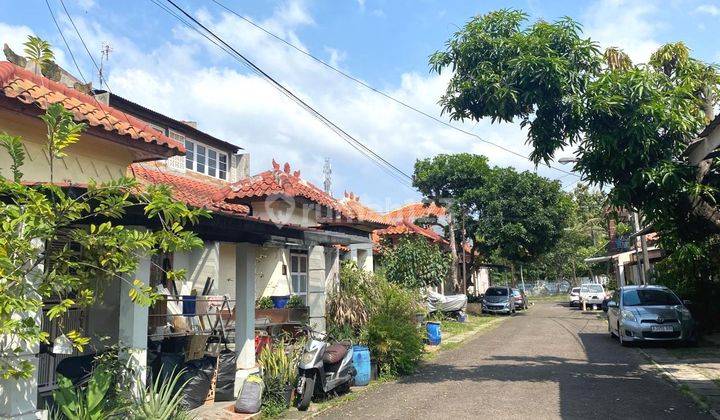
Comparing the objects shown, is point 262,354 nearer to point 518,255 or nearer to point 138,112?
point 138,112

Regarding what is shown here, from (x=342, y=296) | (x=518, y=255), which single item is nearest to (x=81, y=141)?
(x=342, y=296)

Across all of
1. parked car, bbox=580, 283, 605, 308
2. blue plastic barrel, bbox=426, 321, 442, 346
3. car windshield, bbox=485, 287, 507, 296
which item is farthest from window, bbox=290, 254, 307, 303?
parked car, bbox=580, 283, 605, 308

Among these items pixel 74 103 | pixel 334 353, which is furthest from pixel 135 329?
pixel 334 353

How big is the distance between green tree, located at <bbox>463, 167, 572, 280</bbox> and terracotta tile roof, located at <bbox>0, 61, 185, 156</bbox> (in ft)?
75.3

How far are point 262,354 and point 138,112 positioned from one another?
9.38 metres

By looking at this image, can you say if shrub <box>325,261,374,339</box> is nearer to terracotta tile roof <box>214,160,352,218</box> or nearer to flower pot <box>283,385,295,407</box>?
terracotta tile roof <box>214,160,352,218</box>

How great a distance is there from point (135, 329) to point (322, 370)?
3.31 meters

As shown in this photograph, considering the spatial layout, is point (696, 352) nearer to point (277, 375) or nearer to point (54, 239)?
point (277, 375)

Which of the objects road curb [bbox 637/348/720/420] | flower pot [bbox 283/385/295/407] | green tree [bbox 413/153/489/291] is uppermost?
green tree [bbox 413/153/489/291]

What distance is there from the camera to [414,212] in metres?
34.6

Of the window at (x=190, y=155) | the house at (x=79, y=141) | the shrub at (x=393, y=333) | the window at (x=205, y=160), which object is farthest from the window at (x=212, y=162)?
the house at (x=79, y=141)

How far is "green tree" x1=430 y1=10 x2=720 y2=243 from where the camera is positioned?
926 centimetres

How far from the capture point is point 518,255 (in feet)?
101

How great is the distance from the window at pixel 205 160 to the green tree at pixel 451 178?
47.4 ft
